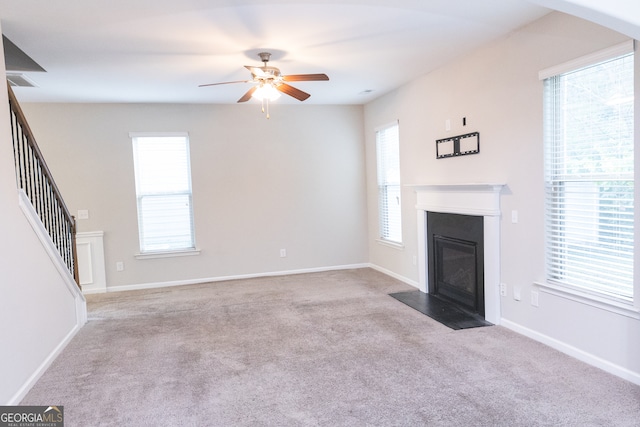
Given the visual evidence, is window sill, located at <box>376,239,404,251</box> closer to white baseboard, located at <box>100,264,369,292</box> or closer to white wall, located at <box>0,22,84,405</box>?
white baseboard, located at <box>100,264,369,292</box>

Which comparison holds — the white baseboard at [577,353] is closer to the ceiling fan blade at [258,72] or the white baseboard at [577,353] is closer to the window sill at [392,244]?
the window sill at [392,244]

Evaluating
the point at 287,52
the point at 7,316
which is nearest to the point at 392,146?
the point at 287,52

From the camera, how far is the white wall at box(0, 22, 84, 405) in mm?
2678

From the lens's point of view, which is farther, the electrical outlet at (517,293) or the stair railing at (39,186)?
the electrical outlet at (517,293)

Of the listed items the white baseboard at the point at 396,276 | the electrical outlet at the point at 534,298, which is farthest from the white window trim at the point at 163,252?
the electrical outlet at the point at 534,298

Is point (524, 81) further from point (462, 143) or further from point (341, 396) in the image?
point (341, 396)

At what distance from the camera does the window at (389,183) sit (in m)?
5.87

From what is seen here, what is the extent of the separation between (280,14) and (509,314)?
10.3 ft

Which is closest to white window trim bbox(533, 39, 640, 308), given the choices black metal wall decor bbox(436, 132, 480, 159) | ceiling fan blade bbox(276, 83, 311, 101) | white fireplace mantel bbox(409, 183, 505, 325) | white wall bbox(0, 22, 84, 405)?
white fireplace mantel bbox(409, 183, 505, 325)

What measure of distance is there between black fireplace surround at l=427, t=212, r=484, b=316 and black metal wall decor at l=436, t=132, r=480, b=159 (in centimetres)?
64

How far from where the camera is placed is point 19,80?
14.3 ft

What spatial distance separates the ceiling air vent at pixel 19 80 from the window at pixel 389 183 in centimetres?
424

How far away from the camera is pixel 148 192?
19.6 ft

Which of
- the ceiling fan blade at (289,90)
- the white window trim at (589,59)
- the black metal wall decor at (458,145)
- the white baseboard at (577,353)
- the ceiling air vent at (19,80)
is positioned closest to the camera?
the white window trim at (589,59)
